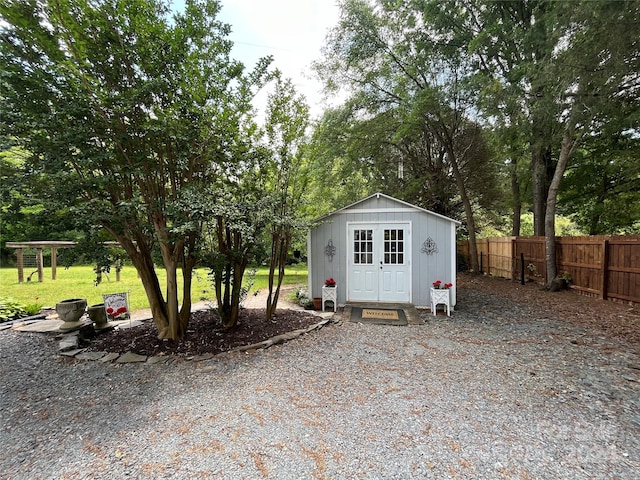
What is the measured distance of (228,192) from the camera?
373 centimetres

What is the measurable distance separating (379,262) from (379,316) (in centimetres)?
125

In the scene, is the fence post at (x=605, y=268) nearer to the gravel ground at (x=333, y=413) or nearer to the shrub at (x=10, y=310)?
the gravel ground at (x=333, y=413)

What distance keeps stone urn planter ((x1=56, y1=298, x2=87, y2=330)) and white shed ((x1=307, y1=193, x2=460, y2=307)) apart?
387cm

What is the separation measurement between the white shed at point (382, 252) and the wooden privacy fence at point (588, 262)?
3434mm

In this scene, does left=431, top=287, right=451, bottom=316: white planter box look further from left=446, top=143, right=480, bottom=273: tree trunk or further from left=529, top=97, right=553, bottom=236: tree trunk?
left=446, top=143, right=480, bottom=273: tree trunk

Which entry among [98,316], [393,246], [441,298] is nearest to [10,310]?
[98,316]

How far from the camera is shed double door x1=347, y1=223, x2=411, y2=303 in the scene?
5.88 metres

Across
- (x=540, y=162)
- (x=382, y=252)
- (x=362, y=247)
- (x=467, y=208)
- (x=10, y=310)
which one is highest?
(x=540, y=162)

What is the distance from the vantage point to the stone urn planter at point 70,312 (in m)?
3.98

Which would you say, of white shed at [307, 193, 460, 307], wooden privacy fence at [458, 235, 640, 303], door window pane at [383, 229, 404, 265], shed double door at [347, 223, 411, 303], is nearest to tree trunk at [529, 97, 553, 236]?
wooden privacy fence at [458, 235, 640, 303]

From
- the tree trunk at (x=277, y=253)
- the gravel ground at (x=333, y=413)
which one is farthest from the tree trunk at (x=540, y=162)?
the tree trunk at (x=277, y=253)

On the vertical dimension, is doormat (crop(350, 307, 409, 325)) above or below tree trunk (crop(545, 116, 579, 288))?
below

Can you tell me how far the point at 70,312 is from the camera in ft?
13.2

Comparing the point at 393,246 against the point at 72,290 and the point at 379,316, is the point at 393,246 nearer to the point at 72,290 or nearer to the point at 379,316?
the point at 379,316
